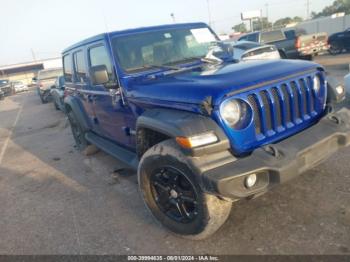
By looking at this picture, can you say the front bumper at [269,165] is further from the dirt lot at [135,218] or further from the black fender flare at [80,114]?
the black fender flare at [80,114]

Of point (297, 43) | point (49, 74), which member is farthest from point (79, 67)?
point (49, 74)

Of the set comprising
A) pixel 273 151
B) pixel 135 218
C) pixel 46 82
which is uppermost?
pixel 273 151

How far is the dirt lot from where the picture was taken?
307cm

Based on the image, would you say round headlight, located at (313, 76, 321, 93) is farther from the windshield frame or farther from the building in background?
the building in background

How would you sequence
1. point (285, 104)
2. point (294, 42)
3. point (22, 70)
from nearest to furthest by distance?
point (285, 104)
point (294, 42)
point (22, 70)

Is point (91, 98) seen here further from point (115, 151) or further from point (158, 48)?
point (158, 48)

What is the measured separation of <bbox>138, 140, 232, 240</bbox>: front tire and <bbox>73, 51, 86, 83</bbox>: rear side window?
2.52 metres

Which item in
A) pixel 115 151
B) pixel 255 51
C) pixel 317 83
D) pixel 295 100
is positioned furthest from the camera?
pixel 255 51

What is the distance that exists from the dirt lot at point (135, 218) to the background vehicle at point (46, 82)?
12.9 m

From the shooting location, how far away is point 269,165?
2.63 meters

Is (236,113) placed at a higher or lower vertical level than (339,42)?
higher

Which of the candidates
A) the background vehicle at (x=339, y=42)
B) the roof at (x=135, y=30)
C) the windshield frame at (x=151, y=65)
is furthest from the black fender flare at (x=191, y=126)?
the background vehicle at (x=339, y=42)

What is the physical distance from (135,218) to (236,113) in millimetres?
1785

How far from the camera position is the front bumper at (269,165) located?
8.44 ft
